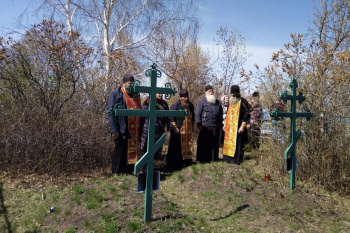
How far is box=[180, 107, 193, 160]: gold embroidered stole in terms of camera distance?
738cm

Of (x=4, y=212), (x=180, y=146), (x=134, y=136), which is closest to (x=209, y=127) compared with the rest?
(x=180, y=146)

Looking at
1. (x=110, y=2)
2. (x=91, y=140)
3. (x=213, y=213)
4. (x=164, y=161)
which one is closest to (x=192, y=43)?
(x=110, y=2)

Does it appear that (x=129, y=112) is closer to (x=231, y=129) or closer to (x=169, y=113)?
(x=169, y=113)

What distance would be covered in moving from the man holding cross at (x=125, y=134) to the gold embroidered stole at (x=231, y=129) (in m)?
2.38

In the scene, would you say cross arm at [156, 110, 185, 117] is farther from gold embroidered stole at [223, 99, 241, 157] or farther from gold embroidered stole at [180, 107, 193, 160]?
gold embroidered stole at [223, 99, 241, 157]

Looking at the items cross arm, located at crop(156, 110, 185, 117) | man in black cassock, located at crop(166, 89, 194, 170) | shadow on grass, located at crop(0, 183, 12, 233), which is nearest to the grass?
shadow on grass, located at crop(0, 183, 12, 233)

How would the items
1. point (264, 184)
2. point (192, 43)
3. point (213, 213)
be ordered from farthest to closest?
point (192, 43), point (264, 184), point (213, 213)

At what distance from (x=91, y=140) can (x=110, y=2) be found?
687 centimetres

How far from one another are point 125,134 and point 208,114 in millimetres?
2288

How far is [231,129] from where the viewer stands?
756cm

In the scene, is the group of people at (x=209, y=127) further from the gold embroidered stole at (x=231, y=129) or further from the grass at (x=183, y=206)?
the grass at (x=183, y=206)

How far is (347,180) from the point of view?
5926mm

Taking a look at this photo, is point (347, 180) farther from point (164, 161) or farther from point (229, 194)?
point (164, 161)

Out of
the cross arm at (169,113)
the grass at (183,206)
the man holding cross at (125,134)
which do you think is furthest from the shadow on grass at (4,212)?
the cross arm at (169,113)
